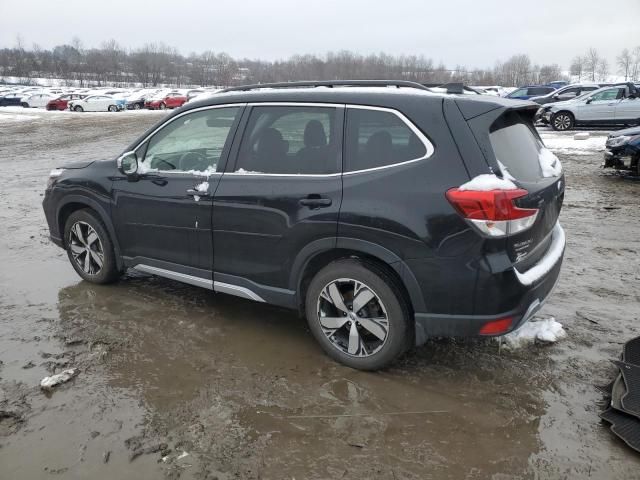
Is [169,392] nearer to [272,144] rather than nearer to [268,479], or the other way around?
[268,479]

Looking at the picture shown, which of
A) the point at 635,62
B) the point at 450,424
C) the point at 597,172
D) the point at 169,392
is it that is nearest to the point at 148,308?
the point at 169,392

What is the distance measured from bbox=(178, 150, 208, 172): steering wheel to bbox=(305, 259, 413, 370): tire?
1372mm

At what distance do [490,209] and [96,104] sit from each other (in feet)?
151

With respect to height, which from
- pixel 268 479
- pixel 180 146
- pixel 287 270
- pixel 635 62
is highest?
pixel 635 62

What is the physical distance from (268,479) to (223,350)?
1427mm

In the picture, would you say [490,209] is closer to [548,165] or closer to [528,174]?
[528,174]

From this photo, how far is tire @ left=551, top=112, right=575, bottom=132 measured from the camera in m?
19.7

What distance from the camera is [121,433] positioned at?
3.01 meters

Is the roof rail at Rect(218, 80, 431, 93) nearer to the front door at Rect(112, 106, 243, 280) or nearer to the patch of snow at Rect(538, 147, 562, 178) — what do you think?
the front door at Rect(112, 106, 243, 280)

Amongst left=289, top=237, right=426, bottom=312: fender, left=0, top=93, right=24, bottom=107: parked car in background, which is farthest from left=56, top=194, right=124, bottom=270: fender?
left=0, top=93, right=24, bottom=107: parked car in background

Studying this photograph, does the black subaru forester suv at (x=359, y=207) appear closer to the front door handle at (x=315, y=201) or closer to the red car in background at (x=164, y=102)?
the front door handle at (x=315, y=201)

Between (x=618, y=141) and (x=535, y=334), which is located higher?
(x=618, y=141)

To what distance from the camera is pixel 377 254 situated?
3.35 metres

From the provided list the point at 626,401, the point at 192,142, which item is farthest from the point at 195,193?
the point at 626,401
